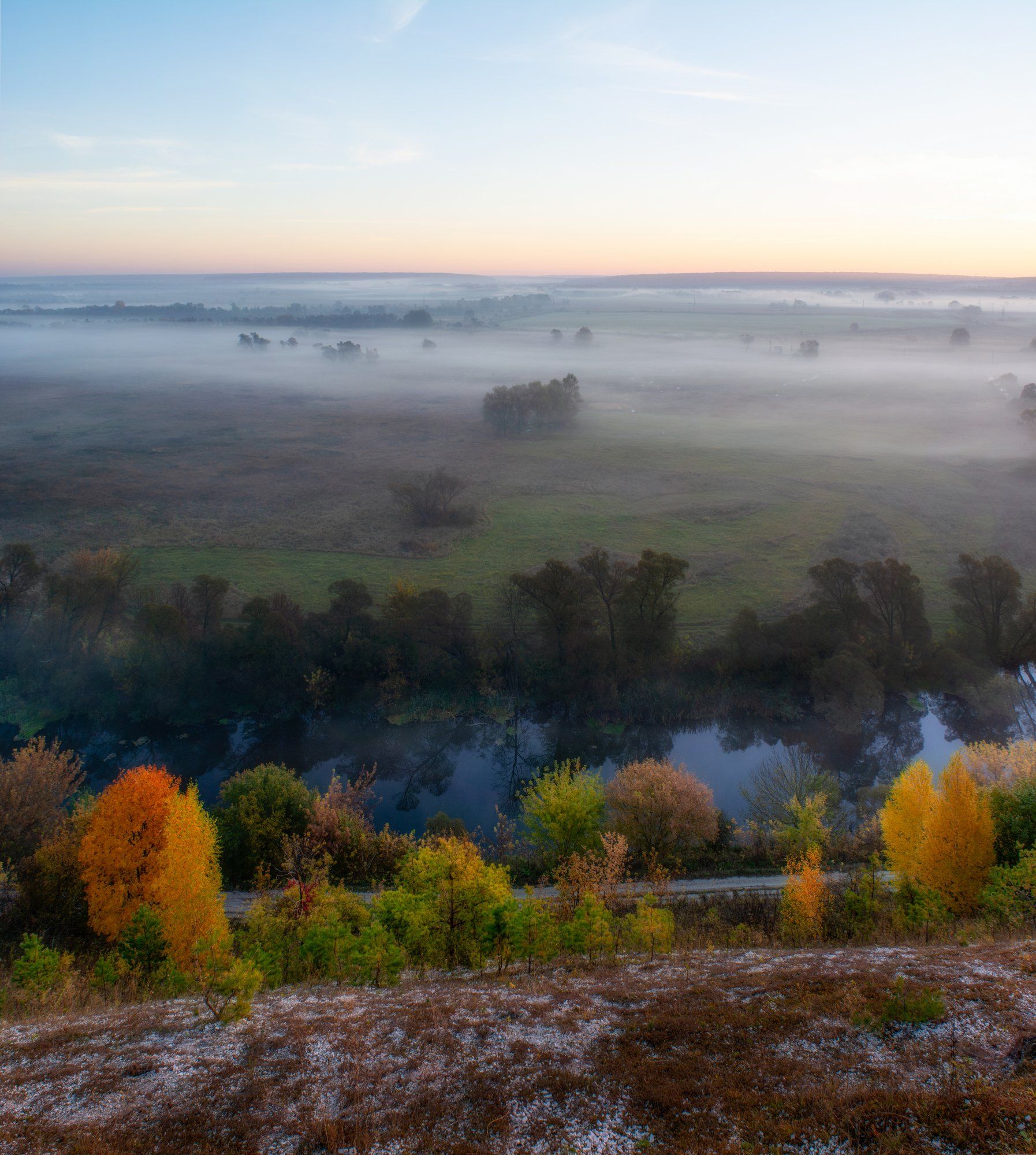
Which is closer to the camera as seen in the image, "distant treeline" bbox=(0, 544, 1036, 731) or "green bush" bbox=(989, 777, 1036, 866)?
"green bush" bbox=(989, 777, 1036, 866)

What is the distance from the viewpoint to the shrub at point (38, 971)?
59.1 ft

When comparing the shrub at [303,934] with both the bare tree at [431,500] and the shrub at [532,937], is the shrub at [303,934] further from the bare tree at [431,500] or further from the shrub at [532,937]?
the bare tree at [431,500]

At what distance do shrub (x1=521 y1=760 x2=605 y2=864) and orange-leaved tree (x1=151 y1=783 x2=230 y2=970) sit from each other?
13.4m

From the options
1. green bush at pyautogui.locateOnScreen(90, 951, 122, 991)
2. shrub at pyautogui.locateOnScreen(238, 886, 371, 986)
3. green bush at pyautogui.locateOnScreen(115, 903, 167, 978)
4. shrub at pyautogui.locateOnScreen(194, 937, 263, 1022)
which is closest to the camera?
shrub at pyautogui.locateOnScreen(194, 937, 263, 1022)

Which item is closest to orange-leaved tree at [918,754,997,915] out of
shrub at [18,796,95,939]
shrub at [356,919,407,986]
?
shrub at [356,919,407,986]

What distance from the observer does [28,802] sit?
95.0 feet

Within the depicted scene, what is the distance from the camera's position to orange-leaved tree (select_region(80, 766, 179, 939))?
2286cm

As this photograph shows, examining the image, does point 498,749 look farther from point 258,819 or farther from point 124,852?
point 124,852

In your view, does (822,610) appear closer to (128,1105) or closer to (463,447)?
(128,1105)

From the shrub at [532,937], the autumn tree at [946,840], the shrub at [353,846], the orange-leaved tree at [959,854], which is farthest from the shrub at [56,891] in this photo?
the orange-leaved tree at [959,854]

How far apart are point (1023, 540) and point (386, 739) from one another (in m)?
62.5

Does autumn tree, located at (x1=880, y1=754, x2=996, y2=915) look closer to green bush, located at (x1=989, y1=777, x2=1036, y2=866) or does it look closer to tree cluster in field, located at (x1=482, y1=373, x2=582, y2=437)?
green bush, located at (x1=989, y1=777, x2=1036, y2=866)

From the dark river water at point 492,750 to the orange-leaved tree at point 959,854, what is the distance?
515 inches

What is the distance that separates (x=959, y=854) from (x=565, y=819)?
15.0 meters
